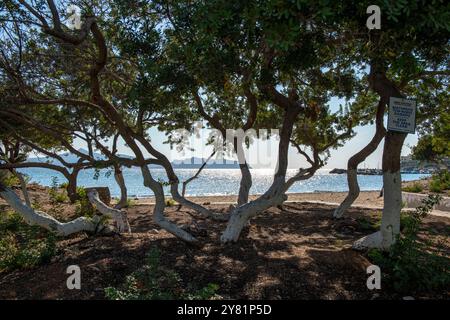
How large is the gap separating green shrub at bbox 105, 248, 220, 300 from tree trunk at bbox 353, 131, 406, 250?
357cm

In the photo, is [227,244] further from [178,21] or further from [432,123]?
[432,123]

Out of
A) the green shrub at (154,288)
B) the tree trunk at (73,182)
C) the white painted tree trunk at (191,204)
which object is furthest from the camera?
the tree trunk at (73,182)

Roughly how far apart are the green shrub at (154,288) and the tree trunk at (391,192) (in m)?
3.57

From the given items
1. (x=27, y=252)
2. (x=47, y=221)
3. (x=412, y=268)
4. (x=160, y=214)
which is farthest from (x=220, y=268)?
(x=47, y=221)

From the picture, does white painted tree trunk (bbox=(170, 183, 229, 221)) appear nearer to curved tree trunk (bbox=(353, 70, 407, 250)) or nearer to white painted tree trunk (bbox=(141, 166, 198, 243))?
white painted tree trunk (bbox=(141, 166, 198, 243))

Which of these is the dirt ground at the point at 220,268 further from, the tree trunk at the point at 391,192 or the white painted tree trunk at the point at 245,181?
the white painted tree trunk at the point at 245,181

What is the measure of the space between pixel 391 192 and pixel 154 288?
449 cm

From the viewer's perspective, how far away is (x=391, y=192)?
20.1 ft

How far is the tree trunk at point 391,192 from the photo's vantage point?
6.06 meters

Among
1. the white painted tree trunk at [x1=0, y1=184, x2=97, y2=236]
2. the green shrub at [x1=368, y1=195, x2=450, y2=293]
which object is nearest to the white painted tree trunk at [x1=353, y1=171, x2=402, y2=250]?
the green shrub at [x1=368, y1=195, x2=450, y2=293]

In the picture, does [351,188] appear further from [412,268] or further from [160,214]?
[160,214]

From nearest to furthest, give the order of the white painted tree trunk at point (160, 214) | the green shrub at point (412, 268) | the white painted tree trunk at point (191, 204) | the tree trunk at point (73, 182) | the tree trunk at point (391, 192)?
1. the green shrub at point (412, 268)
2. the tree trunk at point (391, 192)
3. the white painted tree trunk at point (160, 214)
4. the white painted tree trunk at point (191, 204)
5. the tree trunk at point (73, 182)

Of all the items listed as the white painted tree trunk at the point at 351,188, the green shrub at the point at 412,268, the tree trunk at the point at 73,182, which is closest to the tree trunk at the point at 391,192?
the green shrub at the point at 412,268
